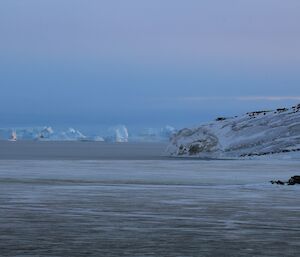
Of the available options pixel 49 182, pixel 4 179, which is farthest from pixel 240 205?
pixel 4 179

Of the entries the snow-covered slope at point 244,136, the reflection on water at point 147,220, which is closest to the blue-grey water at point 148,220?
the reflection on water at point 147,220

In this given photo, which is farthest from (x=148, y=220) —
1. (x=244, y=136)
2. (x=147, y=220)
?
(x=244, y=136)

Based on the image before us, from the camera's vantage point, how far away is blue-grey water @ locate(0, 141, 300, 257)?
14859 mm

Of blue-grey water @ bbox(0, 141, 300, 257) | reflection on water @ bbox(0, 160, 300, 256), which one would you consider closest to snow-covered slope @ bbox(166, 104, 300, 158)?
reflection on water @ bbox(0, 160, 300, 256)

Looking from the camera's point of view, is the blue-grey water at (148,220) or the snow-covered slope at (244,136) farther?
the snow-covered slope at (244,136)

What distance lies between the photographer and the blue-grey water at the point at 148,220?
14.9 metres

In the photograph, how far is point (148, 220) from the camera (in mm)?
19578

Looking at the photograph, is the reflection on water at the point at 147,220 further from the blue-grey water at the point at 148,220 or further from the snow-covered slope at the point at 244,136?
the snow-covered slope at the point at 244,136

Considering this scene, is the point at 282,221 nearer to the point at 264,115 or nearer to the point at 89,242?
the point at 89,242

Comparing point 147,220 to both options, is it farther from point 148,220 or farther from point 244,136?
point 244,136

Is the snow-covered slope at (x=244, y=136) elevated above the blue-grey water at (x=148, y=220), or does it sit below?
above

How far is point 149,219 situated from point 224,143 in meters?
74.2

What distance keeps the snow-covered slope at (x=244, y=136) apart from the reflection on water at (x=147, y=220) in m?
53.9

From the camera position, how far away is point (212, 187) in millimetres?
32875
